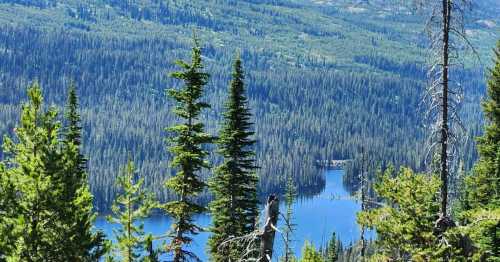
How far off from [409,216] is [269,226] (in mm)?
5030

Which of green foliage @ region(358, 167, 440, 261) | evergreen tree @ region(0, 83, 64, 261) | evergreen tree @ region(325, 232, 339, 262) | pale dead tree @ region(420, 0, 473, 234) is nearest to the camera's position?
green foliage @ region(358, 167, 440, 261)

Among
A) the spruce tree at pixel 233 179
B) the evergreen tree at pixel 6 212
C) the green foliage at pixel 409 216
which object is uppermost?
the green foliage at pixel 409 216

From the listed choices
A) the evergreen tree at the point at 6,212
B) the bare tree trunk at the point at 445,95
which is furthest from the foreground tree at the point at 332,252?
the evergreen tree at the point at 6,212

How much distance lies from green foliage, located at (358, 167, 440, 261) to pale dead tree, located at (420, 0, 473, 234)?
2.01 meters

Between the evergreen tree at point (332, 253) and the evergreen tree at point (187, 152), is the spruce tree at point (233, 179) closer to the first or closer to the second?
the evergreen tree at point (187, 152)

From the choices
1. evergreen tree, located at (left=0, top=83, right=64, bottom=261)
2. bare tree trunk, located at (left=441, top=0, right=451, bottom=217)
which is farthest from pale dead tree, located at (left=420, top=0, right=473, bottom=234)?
evergreen tree, located at (left=0, top=83, right=64, bottom=261)

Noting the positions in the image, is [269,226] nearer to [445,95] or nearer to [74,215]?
[445,95]

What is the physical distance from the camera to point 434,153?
20359 mm

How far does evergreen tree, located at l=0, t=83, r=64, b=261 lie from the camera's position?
19.1 m

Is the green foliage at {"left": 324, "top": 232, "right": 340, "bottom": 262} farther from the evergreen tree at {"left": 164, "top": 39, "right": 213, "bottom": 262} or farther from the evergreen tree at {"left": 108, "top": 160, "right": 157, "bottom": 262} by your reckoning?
the evergreen tree at {"left": 108, "top": 160, "right": 157, "bottom": 262}

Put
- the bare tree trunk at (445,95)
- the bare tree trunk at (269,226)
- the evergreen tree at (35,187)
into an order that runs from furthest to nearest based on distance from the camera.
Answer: the bare tree trunk at (445,95) < the evergreen tree at (35,187) < the bare tree trunk at (269,226)

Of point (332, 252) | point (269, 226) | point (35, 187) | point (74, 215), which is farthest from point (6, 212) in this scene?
point (332, 252)

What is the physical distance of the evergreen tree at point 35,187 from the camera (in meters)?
19.1

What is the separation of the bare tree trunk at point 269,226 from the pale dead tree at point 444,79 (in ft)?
24.2
